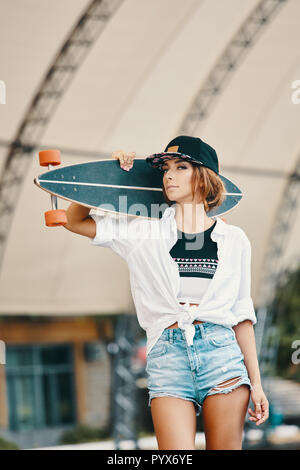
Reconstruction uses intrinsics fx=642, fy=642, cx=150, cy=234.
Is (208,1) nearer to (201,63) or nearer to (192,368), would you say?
Result: (201,63)

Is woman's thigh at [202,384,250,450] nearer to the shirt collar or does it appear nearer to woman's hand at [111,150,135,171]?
the shirt collar

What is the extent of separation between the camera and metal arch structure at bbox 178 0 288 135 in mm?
8328

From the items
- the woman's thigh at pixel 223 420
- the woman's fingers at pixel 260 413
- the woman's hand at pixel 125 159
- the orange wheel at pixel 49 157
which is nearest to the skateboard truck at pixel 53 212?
the orange wheel at pixel 49 157

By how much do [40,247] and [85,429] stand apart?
627cm

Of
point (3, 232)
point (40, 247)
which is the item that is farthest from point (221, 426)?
point (40, 247)

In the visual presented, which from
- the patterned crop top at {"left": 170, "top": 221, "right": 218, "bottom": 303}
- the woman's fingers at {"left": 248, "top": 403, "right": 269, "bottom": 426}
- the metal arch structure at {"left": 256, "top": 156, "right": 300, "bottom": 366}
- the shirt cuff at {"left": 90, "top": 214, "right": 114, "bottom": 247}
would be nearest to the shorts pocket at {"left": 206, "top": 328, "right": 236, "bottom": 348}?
the patterned crop top at {"left": 170, "top": 221, "right": 218, "bottom": 303}

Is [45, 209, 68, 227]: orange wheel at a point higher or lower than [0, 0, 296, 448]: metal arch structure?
lower

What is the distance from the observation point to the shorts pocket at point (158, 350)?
74.7 inches

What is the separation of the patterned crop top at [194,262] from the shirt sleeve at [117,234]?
141 mm

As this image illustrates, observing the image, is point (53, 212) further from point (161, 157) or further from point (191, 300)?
point (191, 300)

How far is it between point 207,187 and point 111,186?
33 centimetres

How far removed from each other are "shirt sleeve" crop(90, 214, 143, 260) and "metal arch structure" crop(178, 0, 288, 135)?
6.96 meters

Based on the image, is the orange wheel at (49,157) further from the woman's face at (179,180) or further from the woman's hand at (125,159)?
the woman's face at (179,180)

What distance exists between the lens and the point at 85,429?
50.7 ft
